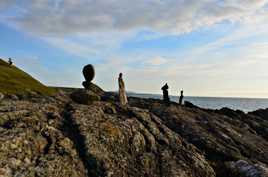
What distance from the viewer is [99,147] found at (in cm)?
1933

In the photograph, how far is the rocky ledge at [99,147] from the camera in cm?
1695

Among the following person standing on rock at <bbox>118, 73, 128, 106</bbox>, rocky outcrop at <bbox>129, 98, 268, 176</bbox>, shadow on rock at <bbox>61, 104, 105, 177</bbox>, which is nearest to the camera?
shadow on rock at <bbox>61, 104, 105, 177</bbox>

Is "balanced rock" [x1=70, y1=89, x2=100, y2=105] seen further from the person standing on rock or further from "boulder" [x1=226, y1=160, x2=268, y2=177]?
"boulder" [x1=226, y1=160, x2=268, y2=177]

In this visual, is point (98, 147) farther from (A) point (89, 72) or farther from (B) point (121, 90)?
(B) point (121, 90)

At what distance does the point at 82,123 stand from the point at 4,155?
6.22 metres

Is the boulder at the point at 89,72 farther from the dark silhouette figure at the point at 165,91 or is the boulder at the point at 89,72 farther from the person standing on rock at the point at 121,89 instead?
the dark silhouette figure at the point at 165,91

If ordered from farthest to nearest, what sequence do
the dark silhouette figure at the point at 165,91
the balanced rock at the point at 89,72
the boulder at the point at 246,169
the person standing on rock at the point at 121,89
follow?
1. the dark silhouette figure at the point at 165,91
2. the person standing on rock at the point at 121,89
3. the balanced rock at the point at 89,72
4. the boulder at the point at 246,169

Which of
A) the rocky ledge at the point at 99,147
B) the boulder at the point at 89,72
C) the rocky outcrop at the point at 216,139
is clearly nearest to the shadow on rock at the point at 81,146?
the rocky ledge at the point at 99,147

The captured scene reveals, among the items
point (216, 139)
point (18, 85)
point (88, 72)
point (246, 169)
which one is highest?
point (88, 72)

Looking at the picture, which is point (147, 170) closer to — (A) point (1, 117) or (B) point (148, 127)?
(B) point (148, 127)

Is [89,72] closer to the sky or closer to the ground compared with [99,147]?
closer to the sky

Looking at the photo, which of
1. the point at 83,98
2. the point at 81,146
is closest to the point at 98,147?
the point at 81,146

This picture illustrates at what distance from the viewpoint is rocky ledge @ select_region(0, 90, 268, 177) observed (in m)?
17.0

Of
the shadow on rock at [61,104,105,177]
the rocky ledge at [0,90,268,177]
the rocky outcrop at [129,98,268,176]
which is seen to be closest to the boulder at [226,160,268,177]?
the rocky ledge at [0,90,268,177]
